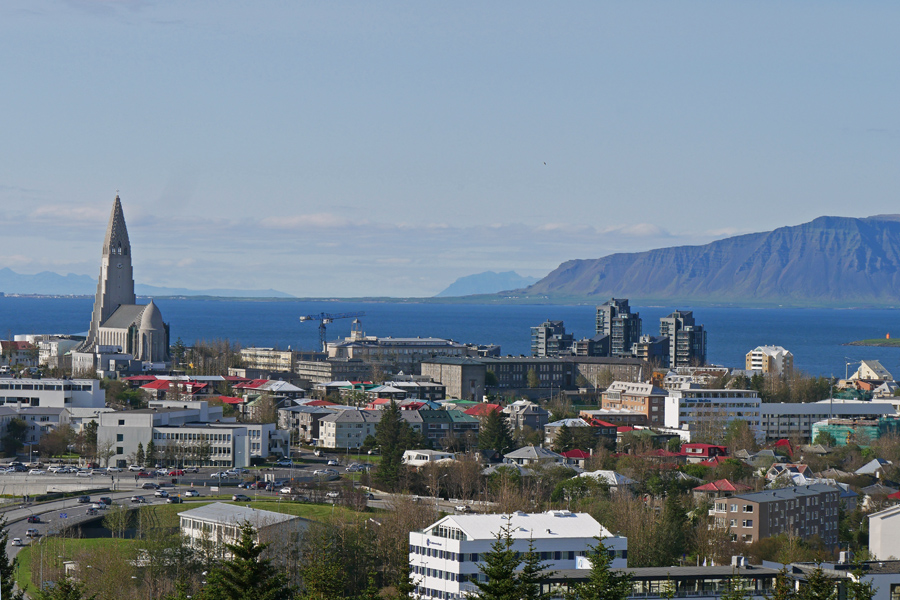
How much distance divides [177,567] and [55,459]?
28135mm

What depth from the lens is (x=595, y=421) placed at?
234 ft

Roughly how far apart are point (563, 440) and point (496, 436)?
308 cm

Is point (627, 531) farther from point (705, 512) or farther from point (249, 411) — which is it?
point (249, 411)

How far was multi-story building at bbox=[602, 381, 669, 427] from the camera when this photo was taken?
7750 centimetres

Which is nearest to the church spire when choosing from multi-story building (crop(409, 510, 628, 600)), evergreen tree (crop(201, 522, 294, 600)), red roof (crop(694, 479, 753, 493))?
red roof (crop(694, 479, 753, 493))

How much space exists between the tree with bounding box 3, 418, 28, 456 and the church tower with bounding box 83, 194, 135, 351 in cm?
5435

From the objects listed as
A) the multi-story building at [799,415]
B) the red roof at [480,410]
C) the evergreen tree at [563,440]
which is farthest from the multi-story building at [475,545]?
the multi-story building at [799,415]

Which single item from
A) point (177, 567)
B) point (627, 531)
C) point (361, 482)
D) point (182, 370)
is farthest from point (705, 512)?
point (182, 370)

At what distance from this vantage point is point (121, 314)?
119 metres

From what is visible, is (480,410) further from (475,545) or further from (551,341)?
(551,341)

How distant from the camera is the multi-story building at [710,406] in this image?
2916 inches

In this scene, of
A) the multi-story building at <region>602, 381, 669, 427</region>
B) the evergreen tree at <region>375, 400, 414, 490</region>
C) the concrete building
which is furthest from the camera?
the multi-story building at <region>602, 381, 669, 427</region>

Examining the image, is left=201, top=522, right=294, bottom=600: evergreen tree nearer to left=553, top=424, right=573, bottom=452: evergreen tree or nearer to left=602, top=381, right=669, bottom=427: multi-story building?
left=553, top=424, right=573, bottom=452: evergreen tree

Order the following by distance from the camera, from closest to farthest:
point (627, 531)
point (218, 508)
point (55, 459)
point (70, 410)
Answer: point (627, 531) < point (218, 508) < point (55, 459) < point (70, 410)
